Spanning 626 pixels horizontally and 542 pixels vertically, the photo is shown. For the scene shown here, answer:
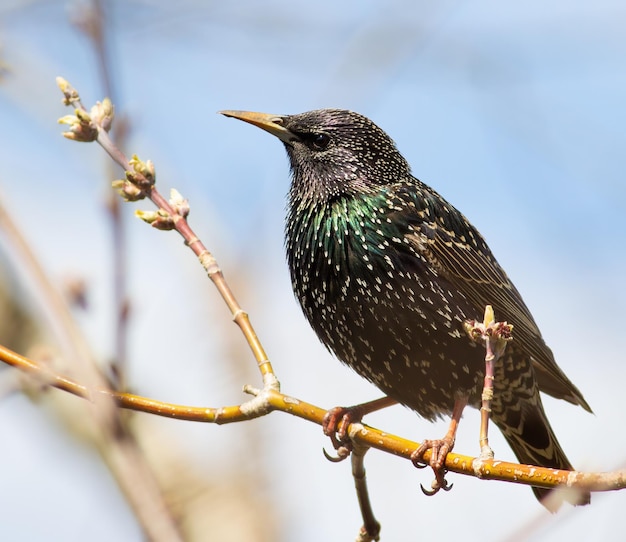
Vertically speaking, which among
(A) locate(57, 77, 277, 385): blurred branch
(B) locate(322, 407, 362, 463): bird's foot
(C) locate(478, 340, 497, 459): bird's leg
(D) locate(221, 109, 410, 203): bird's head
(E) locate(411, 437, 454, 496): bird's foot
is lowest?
(C) locate(478, 340, 497, 459): bird's leg

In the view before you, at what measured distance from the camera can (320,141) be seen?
462 centimetres

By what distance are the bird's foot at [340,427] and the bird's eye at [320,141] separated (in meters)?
1.35

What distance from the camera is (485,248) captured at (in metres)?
4.77

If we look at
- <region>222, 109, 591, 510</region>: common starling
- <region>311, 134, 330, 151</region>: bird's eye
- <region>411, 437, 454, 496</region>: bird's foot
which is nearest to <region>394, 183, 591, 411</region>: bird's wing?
<region>222, 109, 591, 510</region>: common starling

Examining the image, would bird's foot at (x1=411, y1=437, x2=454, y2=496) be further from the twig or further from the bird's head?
the bird's head

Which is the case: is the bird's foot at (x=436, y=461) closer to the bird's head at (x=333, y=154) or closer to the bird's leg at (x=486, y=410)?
the bird's leg at (x=486, y=410)

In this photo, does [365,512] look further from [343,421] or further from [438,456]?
[343,421]

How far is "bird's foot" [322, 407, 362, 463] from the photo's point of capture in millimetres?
3648

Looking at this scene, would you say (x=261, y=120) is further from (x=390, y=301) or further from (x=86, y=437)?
(x=86, y=437)

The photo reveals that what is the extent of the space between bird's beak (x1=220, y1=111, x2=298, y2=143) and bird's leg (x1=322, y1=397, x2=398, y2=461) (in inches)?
53.7

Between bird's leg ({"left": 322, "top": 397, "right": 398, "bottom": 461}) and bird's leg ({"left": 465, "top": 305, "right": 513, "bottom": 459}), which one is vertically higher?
bird's leg ({"left": 322, "top": 397, "right": 398, "bottom": 461})

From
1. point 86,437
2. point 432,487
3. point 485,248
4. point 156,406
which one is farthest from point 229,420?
point 86,437

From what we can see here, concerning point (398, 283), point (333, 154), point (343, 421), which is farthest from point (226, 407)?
point (333, 154)

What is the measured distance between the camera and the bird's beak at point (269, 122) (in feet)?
13.5
